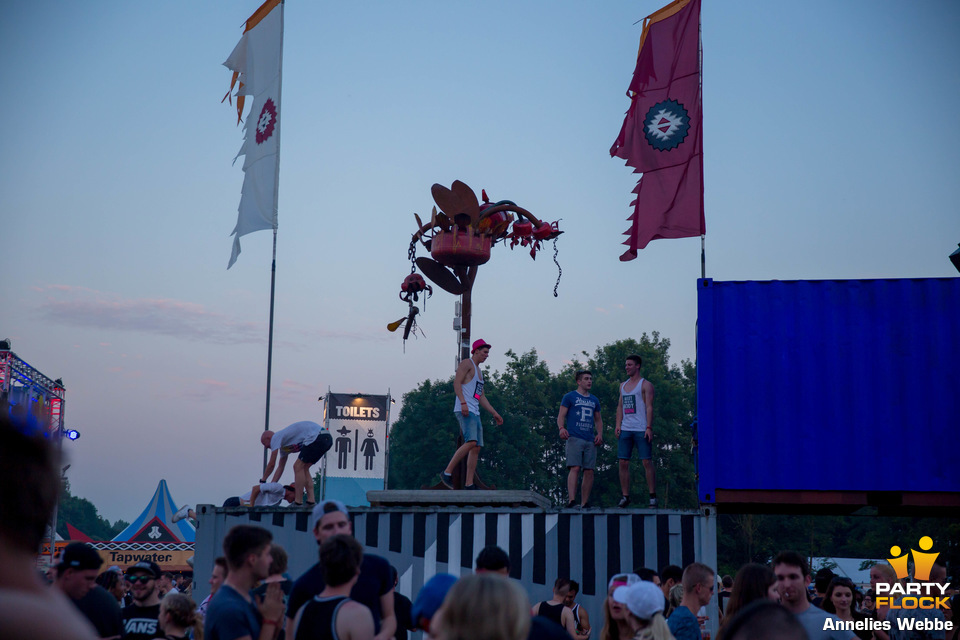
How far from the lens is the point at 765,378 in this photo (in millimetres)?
10961

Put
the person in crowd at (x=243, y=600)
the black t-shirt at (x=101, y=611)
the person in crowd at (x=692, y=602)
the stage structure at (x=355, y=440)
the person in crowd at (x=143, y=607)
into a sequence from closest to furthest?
the person in crowd at (x=243, y=600) → the black t-shirt at (x=101, y=611) → the person in crowd at (x=692, y=602) → the person in crowd at (x=143, y=607) → the stage structure at (x=355, y=440)

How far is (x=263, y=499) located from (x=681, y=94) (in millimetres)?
8181

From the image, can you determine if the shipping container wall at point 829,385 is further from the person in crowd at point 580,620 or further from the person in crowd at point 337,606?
the person in crowd at point 337,606

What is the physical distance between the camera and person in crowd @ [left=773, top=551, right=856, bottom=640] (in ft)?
15.8

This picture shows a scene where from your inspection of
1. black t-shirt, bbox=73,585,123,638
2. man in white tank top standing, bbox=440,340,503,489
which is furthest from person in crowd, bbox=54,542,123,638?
man in white tank top standing, bbox=440,340,503,489

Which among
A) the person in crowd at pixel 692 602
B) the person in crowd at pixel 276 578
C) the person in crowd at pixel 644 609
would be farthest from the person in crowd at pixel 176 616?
the person in crowd at pixel 692 602

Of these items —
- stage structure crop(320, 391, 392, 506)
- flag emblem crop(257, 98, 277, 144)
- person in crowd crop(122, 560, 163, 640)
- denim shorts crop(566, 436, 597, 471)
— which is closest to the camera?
person in crowd crop(122, 560, 163, 640)

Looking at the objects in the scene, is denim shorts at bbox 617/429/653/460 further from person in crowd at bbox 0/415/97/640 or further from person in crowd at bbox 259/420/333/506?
person in crowd at bbox 0/415/97/640

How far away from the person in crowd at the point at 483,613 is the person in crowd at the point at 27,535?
1200 millimetres

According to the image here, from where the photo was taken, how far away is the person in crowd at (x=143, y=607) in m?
6.12

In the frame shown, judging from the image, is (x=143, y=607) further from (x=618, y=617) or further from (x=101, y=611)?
(x=618, y=617)

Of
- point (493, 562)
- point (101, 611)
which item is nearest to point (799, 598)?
point (493, 562)

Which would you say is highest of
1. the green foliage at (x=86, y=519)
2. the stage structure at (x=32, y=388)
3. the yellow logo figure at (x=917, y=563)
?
the stage structure at (x=32, y=388)

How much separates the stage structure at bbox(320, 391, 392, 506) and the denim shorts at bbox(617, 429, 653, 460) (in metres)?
20.8
